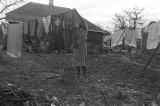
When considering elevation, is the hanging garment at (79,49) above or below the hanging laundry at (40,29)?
below

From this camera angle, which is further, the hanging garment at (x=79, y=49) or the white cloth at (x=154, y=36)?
the white cloth at (x=154, y=36)

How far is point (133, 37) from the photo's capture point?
46.2 feet

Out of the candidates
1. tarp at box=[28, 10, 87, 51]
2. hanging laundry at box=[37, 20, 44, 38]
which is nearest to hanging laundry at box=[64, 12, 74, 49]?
tarp at box=[28, 10, 87, 51]

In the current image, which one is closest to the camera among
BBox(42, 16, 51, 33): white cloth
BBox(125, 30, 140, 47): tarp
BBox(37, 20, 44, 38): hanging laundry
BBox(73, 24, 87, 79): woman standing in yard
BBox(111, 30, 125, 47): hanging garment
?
BBox(73, 24, 87, 79): woman standing in yard

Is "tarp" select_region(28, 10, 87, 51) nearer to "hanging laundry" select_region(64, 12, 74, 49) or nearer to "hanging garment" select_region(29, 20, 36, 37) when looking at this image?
"hanging laundry" select_region(64, 12, 74, 49)

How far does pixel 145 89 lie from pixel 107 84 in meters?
1.06

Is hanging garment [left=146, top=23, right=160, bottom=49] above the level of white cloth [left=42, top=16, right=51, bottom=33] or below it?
below

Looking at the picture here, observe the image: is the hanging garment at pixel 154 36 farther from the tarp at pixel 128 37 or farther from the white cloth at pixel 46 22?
the white cloth at pixel 46 22

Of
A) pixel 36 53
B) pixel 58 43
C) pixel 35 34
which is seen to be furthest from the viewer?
pixel 36 53

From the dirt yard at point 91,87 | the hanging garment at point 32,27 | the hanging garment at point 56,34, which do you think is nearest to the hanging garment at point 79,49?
the dirt yard at point 91,87

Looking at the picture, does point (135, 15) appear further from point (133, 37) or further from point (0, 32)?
point (0, 32)

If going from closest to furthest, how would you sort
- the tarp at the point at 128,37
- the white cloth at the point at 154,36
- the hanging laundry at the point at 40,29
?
the white cloth at the point at 154,36
the hanging laundry at the point at 40,29
the tarp at the point at 128,37

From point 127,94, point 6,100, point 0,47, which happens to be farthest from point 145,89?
point 0,47

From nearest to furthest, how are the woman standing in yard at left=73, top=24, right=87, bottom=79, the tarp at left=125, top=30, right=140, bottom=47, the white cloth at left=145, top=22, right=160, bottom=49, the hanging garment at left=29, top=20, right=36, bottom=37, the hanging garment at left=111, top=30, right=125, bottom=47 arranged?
the woman standing in yard at left=73, top=24, right=87, bottom=79 < the white cloth at left=145, top=22, right=160, bottom=49 < the hanging garment at left=29, top=20, right=36, bottom=37 < the tarp at left=125, top=30, right=140, bottom=47 < the hanging garment at left=111, top=30, right=125, bottom=47
